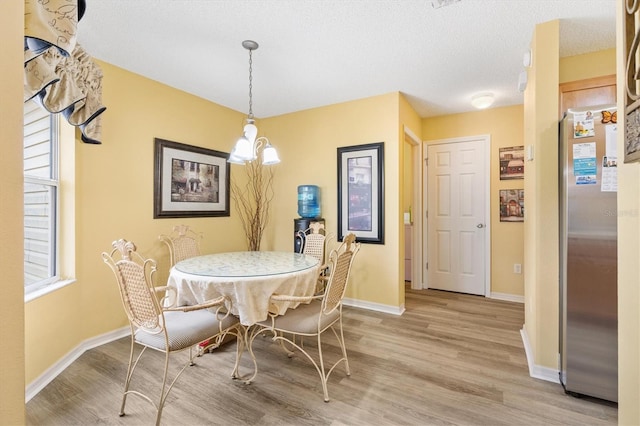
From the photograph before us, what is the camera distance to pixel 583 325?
1.76 meters

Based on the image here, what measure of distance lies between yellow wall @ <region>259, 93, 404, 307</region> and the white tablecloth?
150 cm

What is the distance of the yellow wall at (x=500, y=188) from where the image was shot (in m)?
3.70

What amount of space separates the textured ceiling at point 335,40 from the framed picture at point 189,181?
2.42 ft

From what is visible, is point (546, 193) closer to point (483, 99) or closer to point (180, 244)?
point (483, 99)

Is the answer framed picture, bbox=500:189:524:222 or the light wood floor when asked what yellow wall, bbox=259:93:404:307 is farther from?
framed picture, bbox=500:189:524:222

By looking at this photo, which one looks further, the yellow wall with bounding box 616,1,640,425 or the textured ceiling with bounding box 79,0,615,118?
the textured ceiling with bounding box 79,0,615,118

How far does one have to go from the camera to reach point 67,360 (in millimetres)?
2186

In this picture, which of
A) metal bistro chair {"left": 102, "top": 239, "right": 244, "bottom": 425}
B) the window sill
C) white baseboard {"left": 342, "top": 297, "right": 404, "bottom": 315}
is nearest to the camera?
metal bistro chair {"left": 102, "top": 239, "right": 244, "bottom": 425}

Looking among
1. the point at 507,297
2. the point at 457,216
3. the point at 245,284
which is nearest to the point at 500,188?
the point at 457,216

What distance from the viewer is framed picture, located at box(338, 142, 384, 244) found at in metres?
3.36

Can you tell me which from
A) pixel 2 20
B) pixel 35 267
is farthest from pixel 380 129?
pixel 35 267

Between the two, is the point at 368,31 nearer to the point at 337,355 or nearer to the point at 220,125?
the point at 220,125

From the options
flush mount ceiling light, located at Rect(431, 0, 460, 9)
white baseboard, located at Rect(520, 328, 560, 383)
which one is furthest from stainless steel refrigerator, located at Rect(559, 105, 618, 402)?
flush mount ceiling light, located at Rect(431, 0, 460, 9)

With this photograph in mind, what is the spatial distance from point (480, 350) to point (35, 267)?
3645mm
